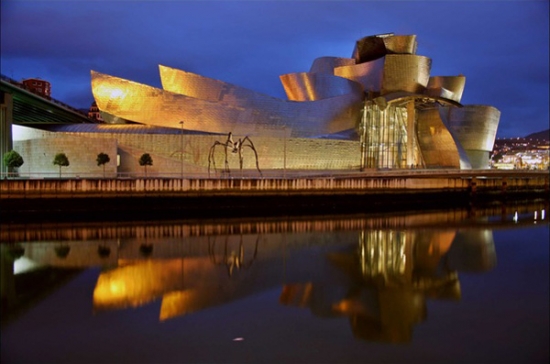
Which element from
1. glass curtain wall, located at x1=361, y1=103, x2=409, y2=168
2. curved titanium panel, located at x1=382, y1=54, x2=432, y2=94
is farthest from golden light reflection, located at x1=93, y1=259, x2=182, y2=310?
A: curved titanium panel, located at x1=382, y1=54, x2=432, y2=94

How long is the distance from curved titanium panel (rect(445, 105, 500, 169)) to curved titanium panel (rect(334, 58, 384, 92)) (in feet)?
22.7

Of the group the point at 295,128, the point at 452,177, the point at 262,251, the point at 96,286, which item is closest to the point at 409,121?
the point at 452,177

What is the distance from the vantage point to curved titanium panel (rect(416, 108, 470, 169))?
36.9m

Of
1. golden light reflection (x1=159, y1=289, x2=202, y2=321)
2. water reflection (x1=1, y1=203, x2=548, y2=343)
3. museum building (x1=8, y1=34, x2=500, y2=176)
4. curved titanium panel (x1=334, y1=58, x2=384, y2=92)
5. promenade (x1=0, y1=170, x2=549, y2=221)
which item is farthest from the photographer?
curved titanium panel (x1=334, y1=58, x2=384, y2=92)

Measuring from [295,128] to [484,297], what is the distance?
77.3 feet

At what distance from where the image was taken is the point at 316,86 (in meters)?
34.8

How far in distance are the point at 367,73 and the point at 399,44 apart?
3293 mm

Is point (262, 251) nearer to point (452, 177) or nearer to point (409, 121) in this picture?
point (452, 177)

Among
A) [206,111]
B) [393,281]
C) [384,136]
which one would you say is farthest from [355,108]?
[393,281]

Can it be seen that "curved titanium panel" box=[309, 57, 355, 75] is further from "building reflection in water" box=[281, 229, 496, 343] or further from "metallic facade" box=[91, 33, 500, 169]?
"building reflection in water" box=[281, 229, 496, 343]

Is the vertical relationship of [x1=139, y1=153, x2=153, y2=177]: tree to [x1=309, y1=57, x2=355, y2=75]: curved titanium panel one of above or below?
below

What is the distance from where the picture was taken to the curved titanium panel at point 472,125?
39.1 meters

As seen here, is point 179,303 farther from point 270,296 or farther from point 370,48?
point 370,48

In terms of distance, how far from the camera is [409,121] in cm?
3731
